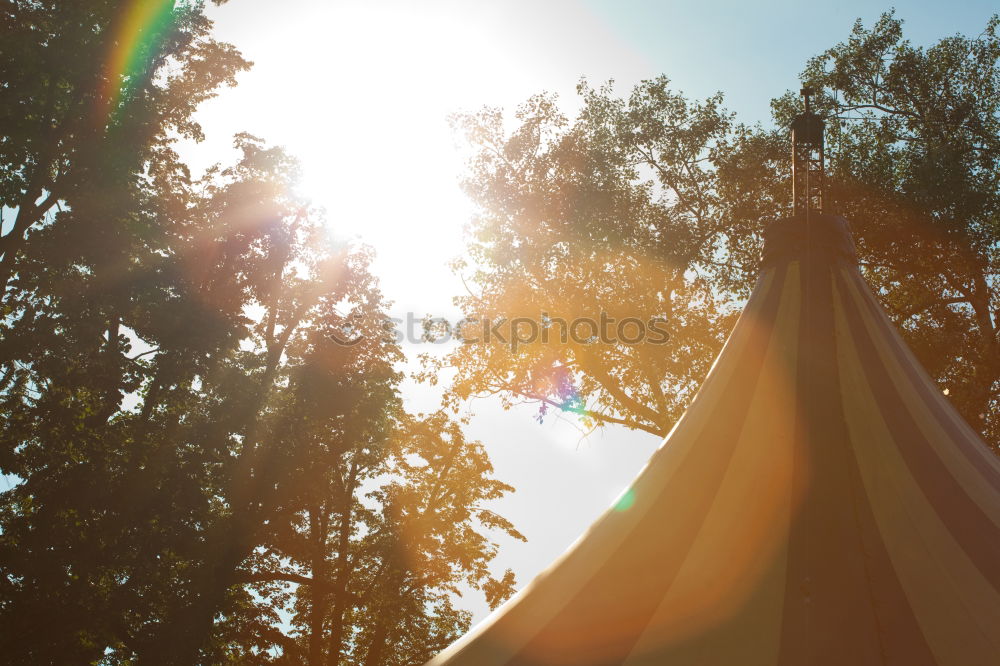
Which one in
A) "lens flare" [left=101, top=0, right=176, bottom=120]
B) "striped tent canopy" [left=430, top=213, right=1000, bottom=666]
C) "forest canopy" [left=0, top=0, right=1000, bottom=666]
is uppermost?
"lens flare" [left=101, top=0, right=176, bottom=120]

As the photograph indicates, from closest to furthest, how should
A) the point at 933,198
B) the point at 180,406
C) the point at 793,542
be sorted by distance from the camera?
1. the point at 793,542
2. the point at 933,198
3. the point at 180,406

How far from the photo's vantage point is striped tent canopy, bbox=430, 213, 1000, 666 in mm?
2572

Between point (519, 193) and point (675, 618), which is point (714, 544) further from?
point (519, 193)

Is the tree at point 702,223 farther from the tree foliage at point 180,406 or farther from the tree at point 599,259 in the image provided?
the tree foliage at point 180,406

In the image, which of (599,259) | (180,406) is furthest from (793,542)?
(180,406)

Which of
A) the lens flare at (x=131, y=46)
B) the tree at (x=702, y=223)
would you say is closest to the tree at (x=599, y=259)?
the tree at (x=702, y=223)

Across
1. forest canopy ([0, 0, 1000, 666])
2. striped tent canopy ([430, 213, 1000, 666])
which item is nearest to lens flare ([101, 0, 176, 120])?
forest canopy ([0, 0, 1000, 666])

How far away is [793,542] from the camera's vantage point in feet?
9.65

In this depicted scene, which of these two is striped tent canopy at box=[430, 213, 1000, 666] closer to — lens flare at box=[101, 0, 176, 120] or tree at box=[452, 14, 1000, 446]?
tree at box=[452, 14, 1000, 446]

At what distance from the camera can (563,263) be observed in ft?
43.8

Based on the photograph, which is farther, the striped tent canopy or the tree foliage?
the tree foliage

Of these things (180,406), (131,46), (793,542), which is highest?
(131,46)

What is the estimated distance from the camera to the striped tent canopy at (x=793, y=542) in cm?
257

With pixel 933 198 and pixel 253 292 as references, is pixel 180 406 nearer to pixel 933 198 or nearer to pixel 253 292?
pixel 253 292
